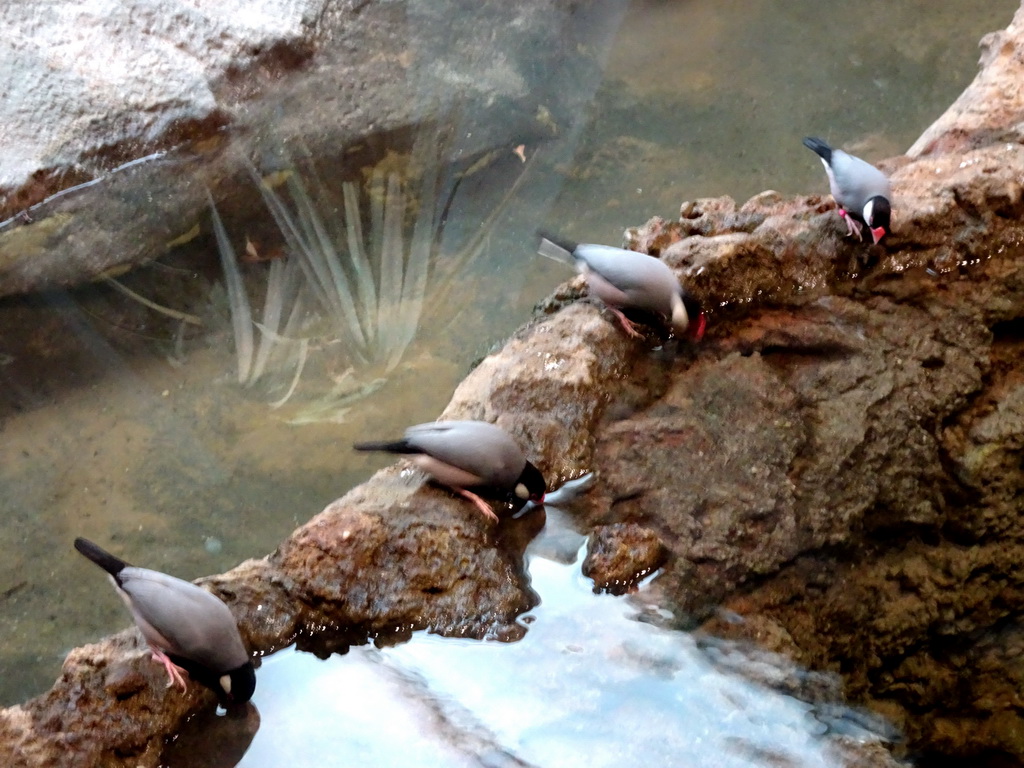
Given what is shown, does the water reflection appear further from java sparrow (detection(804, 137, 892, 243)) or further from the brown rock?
java sparrow (detection(804, 137, 892, 243))

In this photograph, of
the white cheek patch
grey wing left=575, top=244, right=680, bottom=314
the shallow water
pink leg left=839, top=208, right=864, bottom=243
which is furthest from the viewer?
the shallow water

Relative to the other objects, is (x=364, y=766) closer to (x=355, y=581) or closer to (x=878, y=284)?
(x=355, y=581)

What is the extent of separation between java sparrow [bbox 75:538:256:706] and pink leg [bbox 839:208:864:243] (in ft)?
8.40

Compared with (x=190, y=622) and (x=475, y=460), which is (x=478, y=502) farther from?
(x=190, y=622)

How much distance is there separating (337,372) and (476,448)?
1828mm

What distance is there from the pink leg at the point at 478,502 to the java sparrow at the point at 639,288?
897mm

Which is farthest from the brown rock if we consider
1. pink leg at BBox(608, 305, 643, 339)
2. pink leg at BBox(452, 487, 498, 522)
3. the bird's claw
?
the bird's claw

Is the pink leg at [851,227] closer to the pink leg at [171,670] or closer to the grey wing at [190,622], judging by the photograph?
the grey wing at [190,622]

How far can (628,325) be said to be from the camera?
10.3 feet

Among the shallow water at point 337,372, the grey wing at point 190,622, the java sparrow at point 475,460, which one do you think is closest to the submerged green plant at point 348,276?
the shallow water at point 337,372

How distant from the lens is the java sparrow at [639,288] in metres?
3.06

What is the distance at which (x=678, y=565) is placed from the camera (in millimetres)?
2611

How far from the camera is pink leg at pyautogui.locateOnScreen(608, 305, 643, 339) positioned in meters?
3.14

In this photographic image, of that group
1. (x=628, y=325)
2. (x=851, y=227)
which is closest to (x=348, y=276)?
(x=628, y=325)
